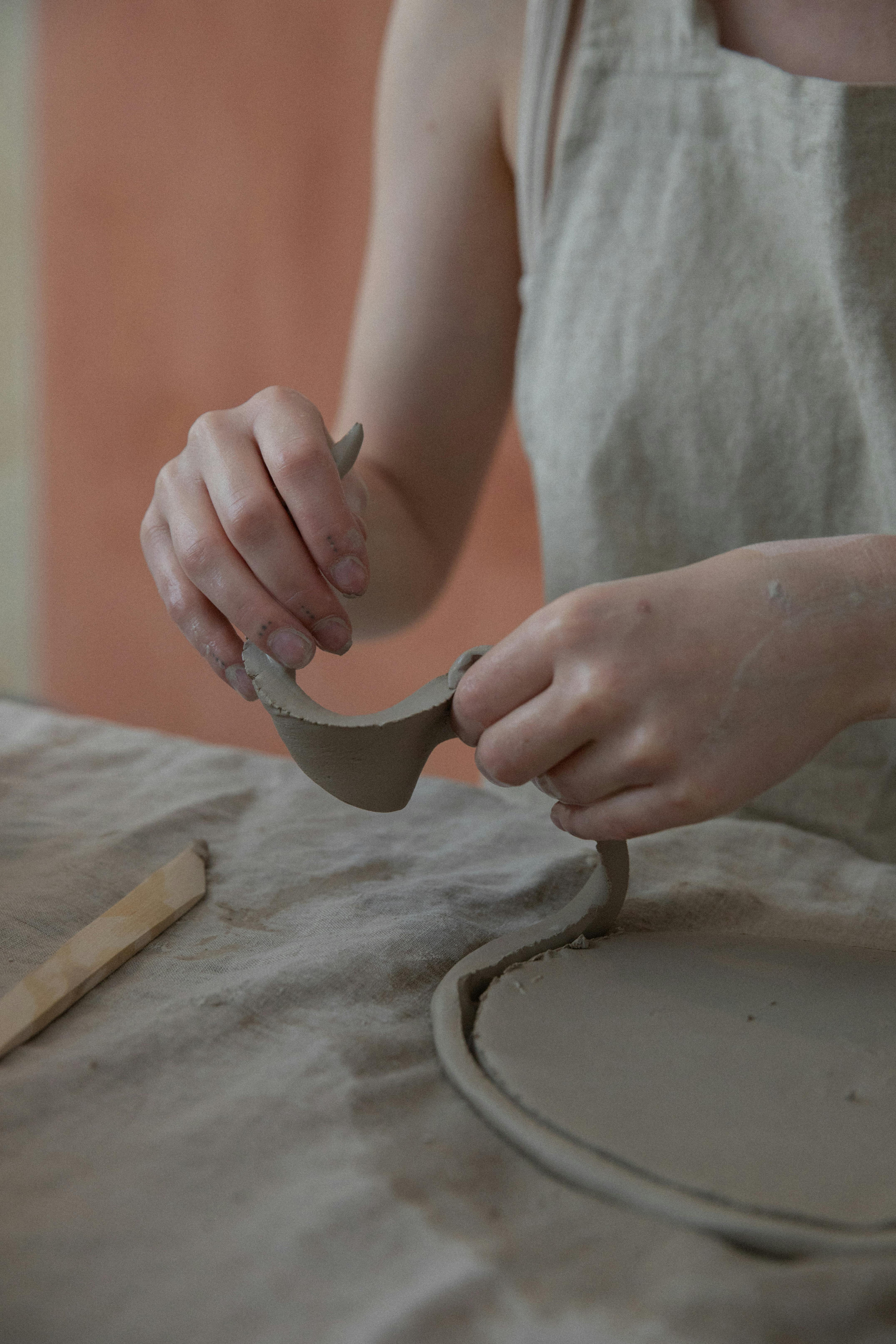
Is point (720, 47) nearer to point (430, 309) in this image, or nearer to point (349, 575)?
point (430, 309)

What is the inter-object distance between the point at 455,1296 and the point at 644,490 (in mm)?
685

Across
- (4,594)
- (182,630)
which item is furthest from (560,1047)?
(4,594)

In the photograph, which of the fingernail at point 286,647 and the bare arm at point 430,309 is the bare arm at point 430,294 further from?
the fingernail at point 286,647

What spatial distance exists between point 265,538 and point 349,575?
0.19 ft

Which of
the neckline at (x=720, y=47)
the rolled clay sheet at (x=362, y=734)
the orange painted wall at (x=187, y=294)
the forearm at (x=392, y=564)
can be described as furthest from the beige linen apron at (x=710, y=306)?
the orange painted wall at (x=187, y=294)

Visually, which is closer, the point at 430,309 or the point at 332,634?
the point at 332,634

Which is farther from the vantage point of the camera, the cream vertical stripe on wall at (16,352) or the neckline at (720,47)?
the cream vertical stripe on wall at (16,352)

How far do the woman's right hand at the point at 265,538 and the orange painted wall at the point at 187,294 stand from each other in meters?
1.35

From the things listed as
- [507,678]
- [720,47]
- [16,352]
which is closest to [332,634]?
[507,678]

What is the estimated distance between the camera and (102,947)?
635 millimetres

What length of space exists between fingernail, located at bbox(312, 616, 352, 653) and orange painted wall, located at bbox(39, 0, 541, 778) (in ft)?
4.43

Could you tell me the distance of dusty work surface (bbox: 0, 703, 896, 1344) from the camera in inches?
15.6

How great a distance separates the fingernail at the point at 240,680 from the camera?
2.20ft

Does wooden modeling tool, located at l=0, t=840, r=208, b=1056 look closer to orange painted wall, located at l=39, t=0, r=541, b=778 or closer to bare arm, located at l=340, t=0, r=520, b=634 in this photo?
bare arm, located at l=340, t=0, r=520, b=634
